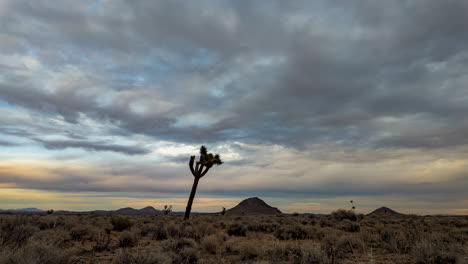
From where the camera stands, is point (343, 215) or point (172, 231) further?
point (343, 215)

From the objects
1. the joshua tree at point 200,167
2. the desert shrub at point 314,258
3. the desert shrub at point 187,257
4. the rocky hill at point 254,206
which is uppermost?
the joshua tree at point 200,167

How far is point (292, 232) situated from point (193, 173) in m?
15.7

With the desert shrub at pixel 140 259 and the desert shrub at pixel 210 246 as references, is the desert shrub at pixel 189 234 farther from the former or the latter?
the desert shrub at pixel 140 259

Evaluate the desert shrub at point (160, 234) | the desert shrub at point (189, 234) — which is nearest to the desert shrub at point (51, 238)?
the desert shrub at point (160, 234)

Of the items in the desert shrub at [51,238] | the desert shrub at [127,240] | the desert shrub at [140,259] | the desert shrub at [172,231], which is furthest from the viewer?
the desert shrub at [172,231]

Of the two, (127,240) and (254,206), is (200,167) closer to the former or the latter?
(127,240)

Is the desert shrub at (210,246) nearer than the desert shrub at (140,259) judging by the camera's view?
No

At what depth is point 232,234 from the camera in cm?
1672

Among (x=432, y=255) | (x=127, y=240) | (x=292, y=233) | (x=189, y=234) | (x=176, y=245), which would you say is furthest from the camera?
(x=292, y=233)

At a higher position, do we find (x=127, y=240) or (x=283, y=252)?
(x=283, y=252)

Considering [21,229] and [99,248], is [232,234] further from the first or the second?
[21,229]

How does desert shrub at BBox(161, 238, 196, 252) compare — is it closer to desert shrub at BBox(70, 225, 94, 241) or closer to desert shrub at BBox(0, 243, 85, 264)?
desert shrub at BBox(0, 243, 85, 264)

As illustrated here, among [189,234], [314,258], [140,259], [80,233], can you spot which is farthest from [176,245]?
[80,233]

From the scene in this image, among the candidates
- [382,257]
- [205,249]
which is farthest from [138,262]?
[382,257]
